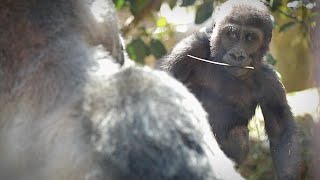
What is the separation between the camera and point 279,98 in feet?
12.1

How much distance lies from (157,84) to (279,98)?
2.76m

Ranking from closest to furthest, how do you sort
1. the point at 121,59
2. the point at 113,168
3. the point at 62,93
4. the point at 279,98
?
the point at 113,168 < the point at 62,93 < the point at 121,59 < the point at 279,98

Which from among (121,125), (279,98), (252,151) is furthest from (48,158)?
(252,151)

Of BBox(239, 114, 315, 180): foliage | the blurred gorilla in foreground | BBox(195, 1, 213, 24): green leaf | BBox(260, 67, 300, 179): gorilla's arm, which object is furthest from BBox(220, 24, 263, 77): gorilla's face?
the blurred gorilla in foreground

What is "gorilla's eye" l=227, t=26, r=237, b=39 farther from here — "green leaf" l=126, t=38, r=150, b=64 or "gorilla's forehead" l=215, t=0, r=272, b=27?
"green leaf" l=126, t=38, r=150, b=64

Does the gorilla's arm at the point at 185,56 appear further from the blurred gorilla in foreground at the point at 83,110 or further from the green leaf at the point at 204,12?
the blurred gorilla in foreground at the point at 83,110

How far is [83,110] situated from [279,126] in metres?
2.93

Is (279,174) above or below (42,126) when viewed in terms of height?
below

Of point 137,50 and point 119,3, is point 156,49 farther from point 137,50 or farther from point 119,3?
point 119,3

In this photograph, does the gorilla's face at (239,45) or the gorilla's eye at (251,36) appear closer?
the gorilla's face at (239,45)

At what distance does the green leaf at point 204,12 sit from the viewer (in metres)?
3.37

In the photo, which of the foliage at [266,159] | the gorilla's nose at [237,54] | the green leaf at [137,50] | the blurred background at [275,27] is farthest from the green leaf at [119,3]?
the foliage at [266,159]

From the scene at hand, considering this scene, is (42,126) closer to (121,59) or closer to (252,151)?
(121,59)

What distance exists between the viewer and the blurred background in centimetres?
356
